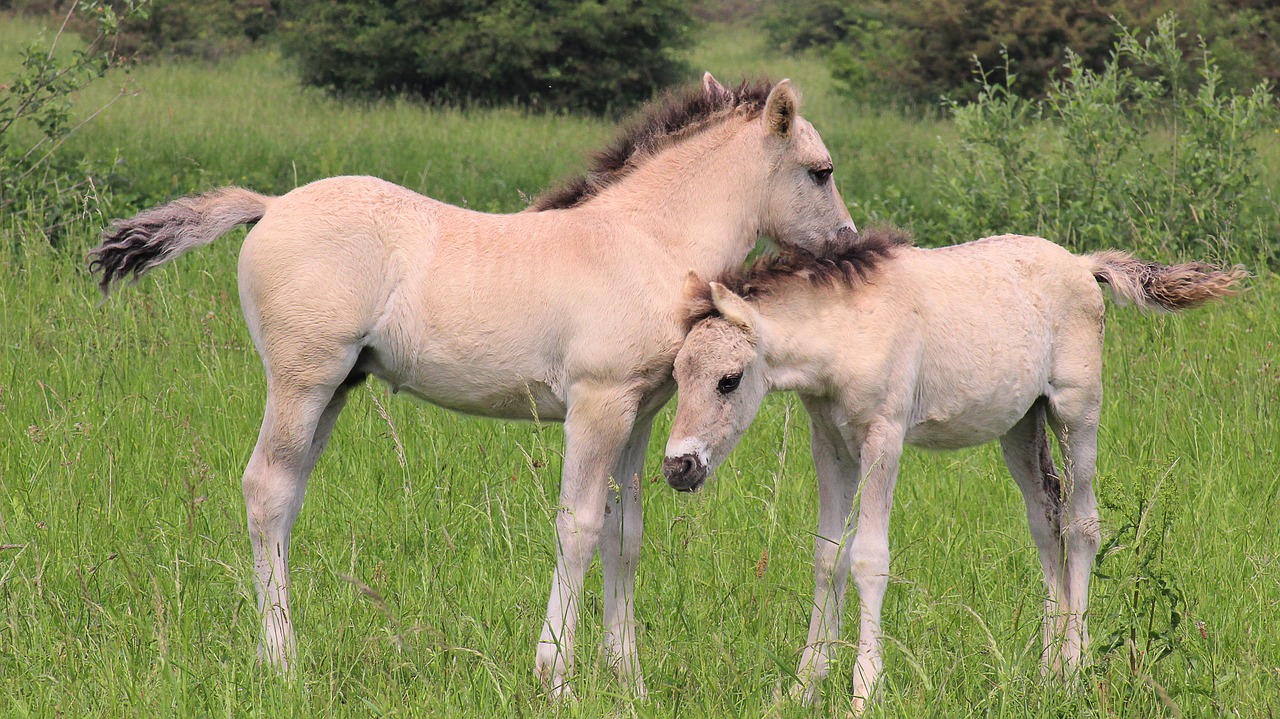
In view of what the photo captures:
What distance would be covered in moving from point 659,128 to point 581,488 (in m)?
1.37

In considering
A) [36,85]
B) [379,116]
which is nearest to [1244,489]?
[36,85]

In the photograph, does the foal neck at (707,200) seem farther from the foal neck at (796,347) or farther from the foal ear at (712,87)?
the foal neck at (796,347)

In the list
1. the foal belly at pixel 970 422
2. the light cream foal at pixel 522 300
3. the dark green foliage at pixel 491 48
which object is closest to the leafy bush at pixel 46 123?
the light cream foal at pixel 522 300

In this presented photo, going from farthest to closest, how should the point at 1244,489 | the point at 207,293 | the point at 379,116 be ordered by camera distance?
1. the point at 379,116
2. the point at 207,293
3. the point at 1244,489

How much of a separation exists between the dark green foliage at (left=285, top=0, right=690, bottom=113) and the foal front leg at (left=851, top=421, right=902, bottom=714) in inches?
693

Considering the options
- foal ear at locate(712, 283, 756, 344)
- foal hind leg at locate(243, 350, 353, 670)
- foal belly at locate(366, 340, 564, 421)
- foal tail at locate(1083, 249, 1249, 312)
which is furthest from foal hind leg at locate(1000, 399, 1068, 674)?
foal hind leg at locate(243, 350, 353, 670)

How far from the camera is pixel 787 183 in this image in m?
4.14

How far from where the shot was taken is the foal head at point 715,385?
3.42 meters

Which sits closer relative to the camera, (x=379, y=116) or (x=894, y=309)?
(x=894, y=309)

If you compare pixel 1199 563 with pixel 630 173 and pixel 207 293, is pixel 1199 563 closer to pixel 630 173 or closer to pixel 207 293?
pixel 630 173

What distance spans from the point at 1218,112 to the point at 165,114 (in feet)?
45.5

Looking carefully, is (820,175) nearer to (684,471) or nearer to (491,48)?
(684,471)

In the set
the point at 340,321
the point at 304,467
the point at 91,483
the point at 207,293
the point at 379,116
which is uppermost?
the point at 340,321

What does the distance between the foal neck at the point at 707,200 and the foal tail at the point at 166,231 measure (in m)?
1.27
